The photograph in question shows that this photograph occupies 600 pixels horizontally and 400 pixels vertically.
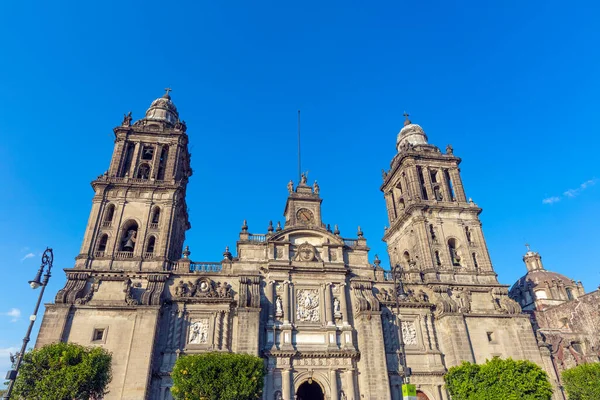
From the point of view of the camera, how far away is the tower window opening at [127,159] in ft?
114

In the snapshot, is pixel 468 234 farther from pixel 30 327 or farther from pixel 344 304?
pixel 30 327

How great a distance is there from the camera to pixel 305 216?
35156 millimetres

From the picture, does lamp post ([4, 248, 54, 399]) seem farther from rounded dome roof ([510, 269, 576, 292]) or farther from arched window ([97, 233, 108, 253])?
rounded dome roof ([510, 269, 576, 292])

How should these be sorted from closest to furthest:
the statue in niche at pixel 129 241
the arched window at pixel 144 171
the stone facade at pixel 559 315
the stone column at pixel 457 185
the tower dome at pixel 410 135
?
the statue in niche at pixel 129 241
the arched window at pixel 144 171
the stone facade at pixel 559 315
the stone column at pixel 457 185
the tower dome at pixel 410 135

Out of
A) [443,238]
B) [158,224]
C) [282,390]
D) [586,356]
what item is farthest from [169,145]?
[586,356]

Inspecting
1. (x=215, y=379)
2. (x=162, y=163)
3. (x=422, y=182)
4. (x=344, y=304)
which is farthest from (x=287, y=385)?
(x=422, y=182)

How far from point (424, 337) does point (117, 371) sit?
22396mm

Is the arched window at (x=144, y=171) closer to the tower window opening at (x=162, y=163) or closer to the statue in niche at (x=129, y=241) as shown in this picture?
Answer: the tower window opening at (x=162, y=163)

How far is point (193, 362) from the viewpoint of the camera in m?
21.1

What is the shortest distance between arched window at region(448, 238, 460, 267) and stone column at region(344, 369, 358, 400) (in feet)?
48.1

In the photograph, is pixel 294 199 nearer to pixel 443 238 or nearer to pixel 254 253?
pixel 254 253

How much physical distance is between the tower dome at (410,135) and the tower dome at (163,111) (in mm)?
25418

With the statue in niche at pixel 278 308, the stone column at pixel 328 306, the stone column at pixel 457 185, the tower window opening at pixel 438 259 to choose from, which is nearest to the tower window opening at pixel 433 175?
the stone column at pixel 457 185

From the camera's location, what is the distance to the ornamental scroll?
98.2 ft
